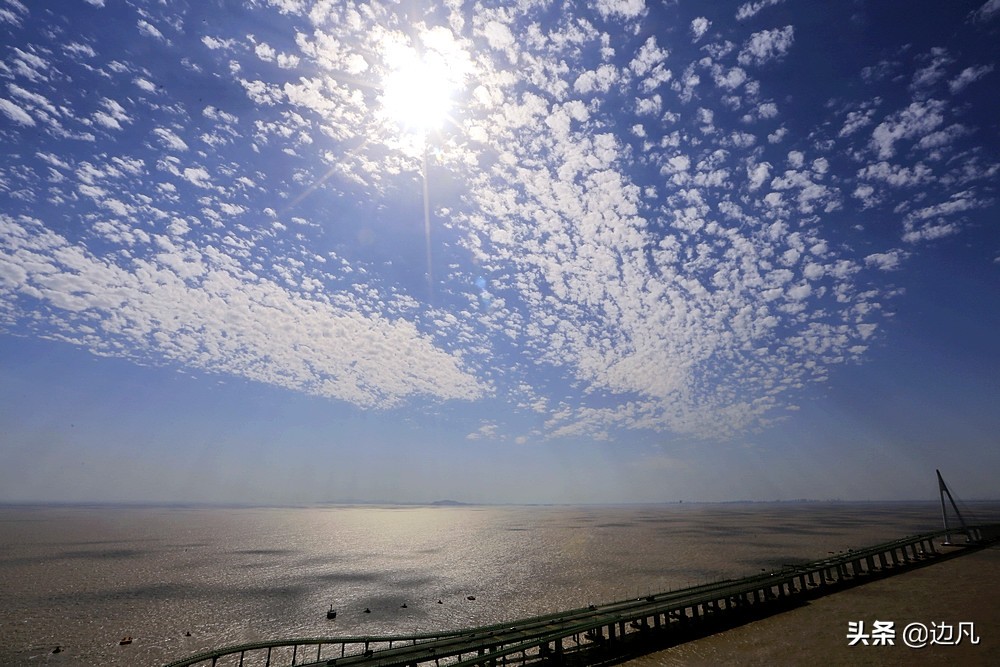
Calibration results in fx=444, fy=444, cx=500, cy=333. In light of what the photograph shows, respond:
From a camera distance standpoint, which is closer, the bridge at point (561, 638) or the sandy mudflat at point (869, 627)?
the bridge at point (561, 638)

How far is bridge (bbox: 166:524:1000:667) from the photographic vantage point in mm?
23578

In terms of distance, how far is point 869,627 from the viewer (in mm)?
29578

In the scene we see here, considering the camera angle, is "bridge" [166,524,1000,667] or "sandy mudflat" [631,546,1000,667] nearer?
"bridge" [166,524,1000,667]

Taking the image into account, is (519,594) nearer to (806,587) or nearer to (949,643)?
(806,587)

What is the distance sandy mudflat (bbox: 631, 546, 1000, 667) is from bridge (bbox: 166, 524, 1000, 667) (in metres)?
1.49

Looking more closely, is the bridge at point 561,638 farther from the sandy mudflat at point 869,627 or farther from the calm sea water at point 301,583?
the calm sea water at point 301,583

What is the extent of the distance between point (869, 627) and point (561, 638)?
71.4 feet

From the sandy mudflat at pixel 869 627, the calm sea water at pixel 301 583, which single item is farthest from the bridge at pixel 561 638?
the calm sea water at pixel 301 583

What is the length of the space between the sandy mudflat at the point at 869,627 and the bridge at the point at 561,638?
149 cm

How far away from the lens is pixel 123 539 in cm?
10419

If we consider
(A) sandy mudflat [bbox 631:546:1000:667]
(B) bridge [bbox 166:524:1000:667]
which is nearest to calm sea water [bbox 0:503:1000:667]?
(B) bridge [bbox 166:524:1000:667]

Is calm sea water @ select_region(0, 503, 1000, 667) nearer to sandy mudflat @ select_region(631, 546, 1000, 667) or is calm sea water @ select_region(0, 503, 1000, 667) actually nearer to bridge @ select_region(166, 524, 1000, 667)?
bridge @ select_region(166, 524, 1000, 667)

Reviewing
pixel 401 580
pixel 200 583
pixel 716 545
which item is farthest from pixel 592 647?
pixel 716 545

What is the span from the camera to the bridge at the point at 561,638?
23578mm
